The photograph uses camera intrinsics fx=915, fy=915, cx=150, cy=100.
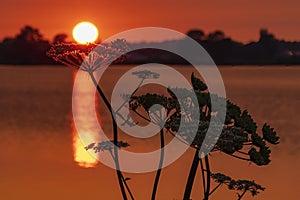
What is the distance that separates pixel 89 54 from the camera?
12.3 metres

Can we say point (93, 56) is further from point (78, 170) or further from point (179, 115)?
point (78, 170)

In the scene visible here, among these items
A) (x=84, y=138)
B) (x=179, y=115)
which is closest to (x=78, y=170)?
(x=84, y=138)

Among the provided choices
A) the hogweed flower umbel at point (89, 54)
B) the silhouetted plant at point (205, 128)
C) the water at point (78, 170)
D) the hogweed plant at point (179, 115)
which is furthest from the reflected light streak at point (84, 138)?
the silhouetted plant at point (205, 128)

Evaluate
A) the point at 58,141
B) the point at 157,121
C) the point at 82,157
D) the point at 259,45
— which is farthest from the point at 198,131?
the point at 259,45

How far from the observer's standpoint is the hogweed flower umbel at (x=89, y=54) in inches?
485

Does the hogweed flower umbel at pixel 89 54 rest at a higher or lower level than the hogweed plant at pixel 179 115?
higher

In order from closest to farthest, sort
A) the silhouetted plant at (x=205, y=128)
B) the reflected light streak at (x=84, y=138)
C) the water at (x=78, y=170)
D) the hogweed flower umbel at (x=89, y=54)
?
the silhouetted plant at (x=205, y=128) → the hogweed flower umbel at (x=89, y=54) → the water at (x=78, y=170) → the reflected light streak at (x=84, y=138)

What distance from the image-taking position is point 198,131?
39.3ft

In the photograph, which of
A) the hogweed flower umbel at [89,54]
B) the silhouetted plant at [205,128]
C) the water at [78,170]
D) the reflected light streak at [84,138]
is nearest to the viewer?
the silhouetted plant at [205,128]

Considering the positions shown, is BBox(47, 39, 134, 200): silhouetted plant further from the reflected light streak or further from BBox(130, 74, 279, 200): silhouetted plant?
the reflected light streak

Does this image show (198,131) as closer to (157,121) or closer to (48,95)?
(157,121)

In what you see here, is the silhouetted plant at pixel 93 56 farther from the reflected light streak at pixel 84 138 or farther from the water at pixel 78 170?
the water at pixel 78 170

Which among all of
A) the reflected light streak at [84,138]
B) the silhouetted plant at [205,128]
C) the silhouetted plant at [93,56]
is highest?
the silhouetted plant at [93,56]

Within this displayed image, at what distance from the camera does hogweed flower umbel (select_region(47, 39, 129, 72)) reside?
1233cm
